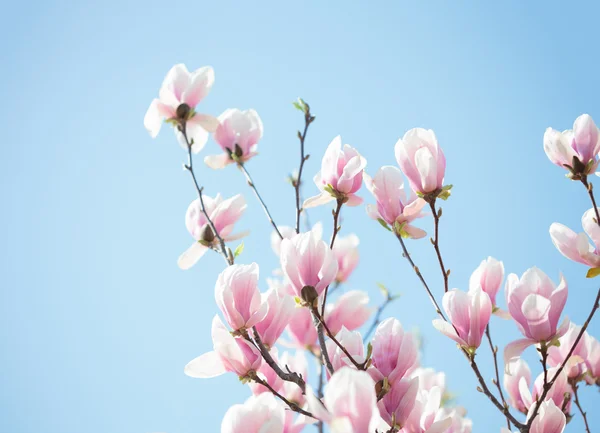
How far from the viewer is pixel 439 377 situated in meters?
1.62

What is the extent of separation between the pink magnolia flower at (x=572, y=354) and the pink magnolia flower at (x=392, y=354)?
0.48m

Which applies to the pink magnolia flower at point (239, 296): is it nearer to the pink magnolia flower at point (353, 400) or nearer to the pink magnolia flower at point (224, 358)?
the pink magnolia flower at point (224, 358)

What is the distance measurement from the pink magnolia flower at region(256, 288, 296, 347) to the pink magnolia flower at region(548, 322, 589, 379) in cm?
63

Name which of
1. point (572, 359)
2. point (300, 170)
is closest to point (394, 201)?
point (300, 170)

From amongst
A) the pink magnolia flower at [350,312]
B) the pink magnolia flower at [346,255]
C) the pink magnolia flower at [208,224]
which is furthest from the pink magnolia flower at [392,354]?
the pink magnolia flower at [346,255]

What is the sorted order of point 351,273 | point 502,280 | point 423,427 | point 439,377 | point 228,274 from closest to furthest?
point 423,427 < point 228,274 < point 502,280 < point 439,377 < point 351,273

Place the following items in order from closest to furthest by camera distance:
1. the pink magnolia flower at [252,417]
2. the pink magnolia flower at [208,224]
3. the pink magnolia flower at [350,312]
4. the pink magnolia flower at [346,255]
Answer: the pink magnolia flower at [252,417], the pink magnolia flower at [350,312], the pink magnolia flower at [208,224], the pink magnolia flower at [346,255]

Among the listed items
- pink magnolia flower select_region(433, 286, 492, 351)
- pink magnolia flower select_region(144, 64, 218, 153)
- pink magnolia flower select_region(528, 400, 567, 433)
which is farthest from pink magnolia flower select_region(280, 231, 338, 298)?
pink magnolia flower select_region(144, 64, 218, 153)

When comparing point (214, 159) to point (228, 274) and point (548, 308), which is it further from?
point (548, 308)

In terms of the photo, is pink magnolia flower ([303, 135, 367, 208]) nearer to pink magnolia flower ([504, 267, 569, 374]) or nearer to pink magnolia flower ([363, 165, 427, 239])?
pink magnolia flower ([363, 165, 427, 239])

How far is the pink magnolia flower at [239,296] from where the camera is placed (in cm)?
97

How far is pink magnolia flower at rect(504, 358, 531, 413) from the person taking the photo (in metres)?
1.29

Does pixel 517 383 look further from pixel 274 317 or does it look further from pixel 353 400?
pixel 353 400

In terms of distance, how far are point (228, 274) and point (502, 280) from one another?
Answer: 59cm
